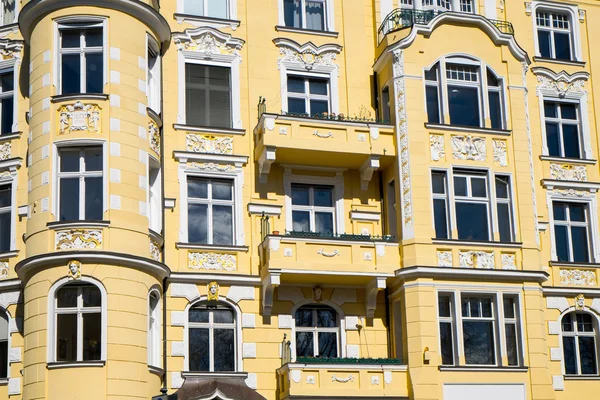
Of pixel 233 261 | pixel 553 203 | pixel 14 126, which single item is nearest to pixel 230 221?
pixel 233 261

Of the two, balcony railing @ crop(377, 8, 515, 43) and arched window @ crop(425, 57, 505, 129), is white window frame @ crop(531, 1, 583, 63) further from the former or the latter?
arched window @ crop(425, 57, 505, 129)

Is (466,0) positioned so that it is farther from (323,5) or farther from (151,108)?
(151,108)

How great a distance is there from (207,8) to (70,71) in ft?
18.3

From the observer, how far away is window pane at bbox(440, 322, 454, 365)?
29766 mm

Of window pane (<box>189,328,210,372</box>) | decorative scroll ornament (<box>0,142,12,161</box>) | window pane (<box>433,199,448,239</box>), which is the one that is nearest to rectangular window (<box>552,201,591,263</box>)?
window pane (<box>433,199,448,239</box>)

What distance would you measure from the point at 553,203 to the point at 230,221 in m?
10.4

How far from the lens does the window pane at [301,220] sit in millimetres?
31125

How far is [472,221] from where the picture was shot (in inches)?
1222

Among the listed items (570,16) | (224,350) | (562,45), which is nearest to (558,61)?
(562,45)

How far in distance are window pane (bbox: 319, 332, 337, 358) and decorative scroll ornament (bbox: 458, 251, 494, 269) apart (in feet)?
14.0

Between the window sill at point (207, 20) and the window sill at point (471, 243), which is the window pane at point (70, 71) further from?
the window sill at point (471, 243)

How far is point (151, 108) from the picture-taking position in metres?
29.8

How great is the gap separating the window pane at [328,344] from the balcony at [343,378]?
1.60m

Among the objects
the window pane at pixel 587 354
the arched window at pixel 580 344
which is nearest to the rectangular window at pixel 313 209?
the arched window at pixel 580 344
